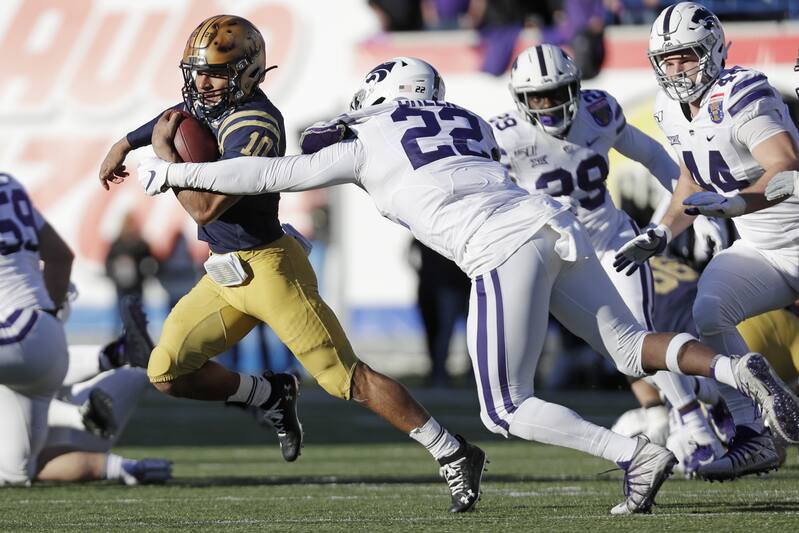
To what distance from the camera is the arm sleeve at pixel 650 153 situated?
21.3 feet

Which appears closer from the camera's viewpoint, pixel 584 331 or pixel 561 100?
pixel 584 331

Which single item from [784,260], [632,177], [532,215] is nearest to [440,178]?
[532,215]

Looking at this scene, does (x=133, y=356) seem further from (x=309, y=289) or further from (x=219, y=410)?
(x=219, y=410)

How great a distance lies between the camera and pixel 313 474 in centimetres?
Answer: 652

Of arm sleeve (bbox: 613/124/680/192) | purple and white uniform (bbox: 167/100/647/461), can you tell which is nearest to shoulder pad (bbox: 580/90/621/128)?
arm sleeve (bbox: 613/124/680/192)

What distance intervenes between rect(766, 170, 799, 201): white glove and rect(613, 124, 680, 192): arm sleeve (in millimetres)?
1739

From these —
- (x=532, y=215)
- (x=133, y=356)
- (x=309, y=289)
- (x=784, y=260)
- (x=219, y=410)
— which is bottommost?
(x=219, y=410)

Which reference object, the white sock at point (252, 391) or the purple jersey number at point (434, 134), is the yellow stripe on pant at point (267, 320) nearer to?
the white sock at point (252, 391)

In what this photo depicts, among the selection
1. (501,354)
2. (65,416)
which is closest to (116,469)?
(65,416)

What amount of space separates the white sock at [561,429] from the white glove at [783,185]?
941mm

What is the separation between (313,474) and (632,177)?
7.48 metres

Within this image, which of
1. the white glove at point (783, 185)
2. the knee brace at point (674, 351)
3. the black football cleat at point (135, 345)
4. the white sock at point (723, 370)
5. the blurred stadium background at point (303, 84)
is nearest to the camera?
the white sock at point (723, 370)

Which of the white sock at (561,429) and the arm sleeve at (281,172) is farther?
the arm sleeve at (281,172)

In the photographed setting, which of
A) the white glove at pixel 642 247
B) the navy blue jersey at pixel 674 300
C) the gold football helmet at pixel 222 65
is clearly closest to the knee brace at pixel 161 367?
the gold football helmet at pixel 222 65
